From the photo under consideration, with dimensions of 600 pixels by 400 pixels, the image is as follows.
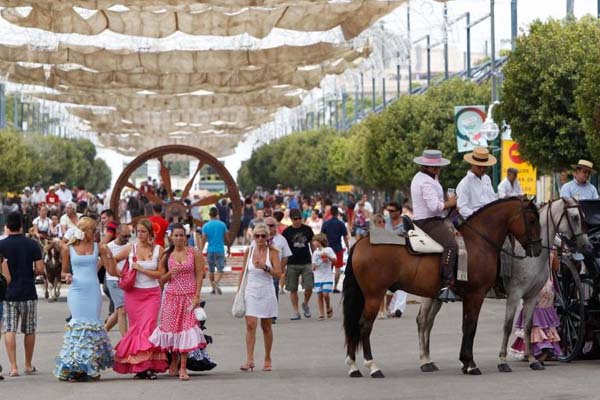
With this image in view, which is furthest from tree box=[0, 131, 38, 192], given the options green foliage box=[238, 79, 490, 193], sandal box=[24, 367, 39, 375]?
sandal box=[24, 367, 39, 375]

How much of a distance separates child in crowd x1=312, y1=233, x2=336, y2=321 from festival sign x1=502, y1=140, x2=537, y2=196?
10.0 metres

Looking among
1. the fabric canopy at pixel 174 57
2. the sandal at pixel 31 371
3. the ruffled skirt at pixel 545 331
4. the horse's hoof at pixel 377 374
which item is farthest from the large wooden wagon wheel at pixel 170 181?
the horse's hoof at pixel 377 374

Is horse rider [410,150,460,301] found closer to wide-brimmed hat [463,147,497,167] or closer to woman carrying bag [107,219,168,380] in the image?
wide-brimmed hat [463,147,497,167]

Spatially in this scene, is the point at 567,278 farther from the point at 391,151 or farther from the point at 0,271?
the point at 391,151

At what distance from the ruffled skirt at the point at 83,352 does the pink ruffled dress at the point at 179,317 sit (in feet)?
1.85

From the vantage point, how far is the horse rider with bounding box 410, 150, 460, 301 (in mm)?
15578

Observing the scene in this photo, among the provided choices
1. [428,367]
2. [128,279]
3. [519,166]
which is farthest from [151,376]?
[519,166]

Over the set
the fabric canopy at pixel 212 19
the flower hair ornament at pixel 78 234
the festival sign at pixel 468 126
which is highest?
the fabric canopy at pixel 212 19

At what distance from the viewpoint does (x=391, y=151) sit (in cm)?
5812

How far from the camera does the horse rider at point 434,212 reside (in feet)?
51.1

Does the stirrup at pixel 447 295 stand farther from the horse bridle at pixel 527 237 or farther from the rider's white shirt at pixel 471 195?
the rider's white shirt at pixel 471 195

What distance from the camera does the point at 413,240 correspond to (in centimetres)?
1553

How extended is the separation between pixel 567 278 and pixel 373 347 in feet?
11.7

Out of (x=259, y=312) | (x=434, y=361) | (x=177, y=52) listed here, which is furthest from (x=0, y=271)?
(x=177, y=52)
